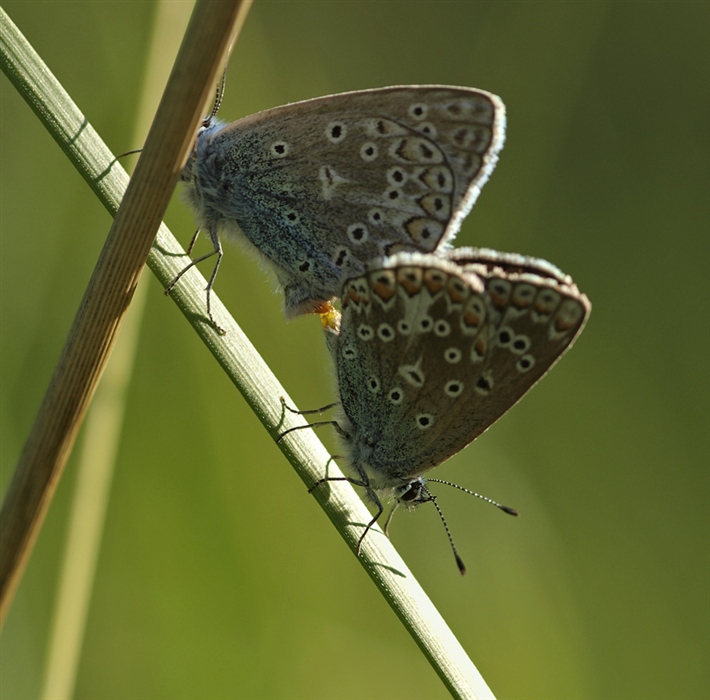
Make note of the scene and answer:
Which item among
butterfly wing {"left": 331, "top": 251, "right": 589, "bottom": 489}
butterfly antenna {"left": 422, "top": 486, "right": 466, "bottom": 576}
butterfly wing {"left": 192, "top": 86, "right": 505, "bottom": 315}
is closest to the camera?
butterfly wing {"left": 331, "top": 251, "right": 589, "bottom": 489}

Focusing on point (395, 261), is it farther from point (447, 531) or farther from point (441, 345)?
point (447, 531)

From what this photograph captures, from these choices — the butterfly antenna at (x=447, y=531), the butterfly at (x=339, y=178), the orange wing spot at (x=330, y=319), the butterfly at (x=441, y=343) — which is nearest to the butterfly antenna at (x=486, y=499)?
the butterfly antenna at (x=447, y=531)

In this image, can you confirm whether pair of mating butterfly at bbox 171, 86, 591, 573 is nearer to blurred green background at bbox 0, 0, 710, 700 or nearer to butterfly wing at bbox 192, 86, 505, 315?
butterfly wing at bbox 192, 86, 505, 315

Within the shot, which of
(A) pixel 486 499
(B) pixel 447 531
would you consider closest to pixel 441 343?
(A) pixel 486 499

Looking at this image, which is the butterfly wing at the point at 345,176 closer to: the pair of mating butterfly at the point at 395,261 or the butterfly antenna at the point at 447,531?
the pair of mating butterfly at the point at 395,261

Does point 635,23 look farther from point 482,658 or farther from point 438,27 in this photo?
point 482,658

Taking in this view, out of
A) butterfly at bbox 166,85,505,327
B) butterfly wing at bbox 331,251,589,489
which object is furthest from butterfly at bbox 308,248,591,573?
butterfly at bbox 166,85,505,327
